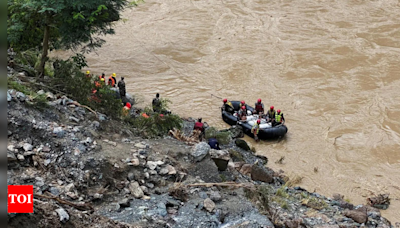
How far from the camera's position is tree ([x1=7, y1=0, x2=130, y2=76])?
11430mm

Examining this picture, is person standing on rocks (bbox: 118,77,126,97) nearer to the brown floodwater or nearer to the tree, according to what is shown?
the brown floodwater

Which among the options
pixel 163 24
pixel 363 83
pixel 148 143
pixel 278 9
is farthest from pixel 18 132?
pixel 278 9

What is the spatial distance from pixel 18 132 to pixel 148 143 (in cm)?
325

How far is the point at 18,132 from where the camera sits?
805 centimetres

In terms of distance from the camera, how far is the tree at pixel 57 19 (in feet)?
37.5

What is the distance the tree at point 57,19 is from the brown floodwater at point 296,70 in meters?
7.22

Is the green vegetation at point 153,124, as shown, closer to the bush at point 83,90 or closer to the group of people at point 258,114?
the bush at point 83,90

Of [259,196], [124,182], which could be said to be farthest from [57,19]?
[259,196]

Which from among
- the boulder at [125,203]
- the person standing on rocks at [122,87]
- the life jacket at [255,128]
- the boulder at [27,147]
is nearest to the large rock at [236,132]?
the life jacket at [255,128]

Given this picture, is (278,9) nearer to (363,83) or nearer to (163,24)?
(163,24)

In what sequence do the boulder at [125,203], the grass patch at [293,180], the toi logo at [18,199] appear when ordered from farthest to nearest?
1. the grass patch at [293,180]
2. the boulder at [125,203]
3. the toi logo at [18,199]

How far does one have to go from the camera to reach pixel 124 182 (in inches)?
325

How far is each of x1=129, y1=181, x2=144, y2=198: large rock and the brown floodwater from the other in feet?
24.5

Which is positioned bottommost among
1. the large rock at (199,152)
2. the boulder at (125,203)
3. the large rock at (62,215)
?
the large rock at (199,152)
